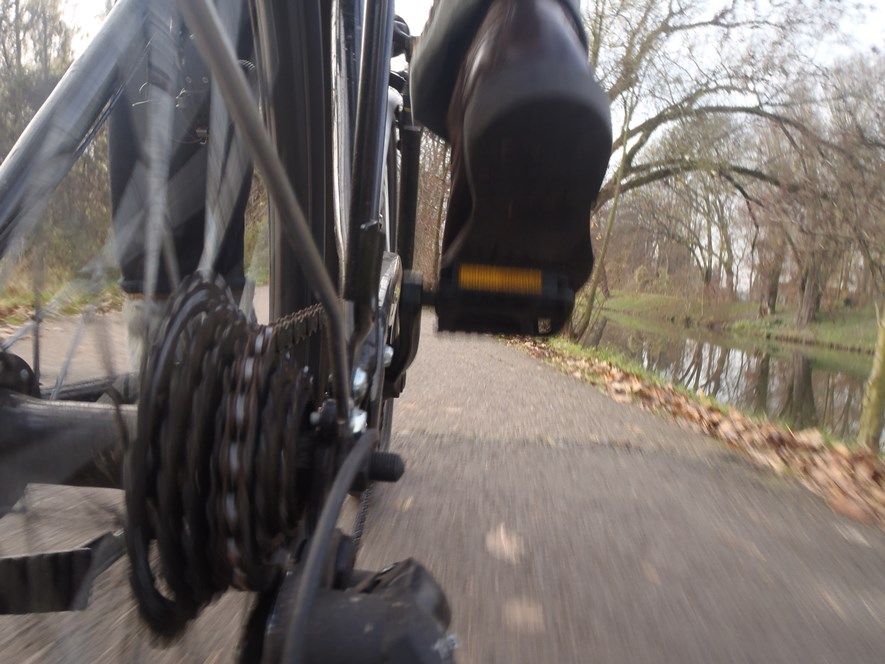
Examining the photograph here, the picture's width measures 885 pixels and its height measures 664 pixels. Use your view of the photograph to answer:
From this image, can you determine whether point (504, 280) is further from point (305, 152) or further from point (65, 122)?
point (65, 122)

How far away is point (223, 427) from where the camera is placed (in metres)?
0.86

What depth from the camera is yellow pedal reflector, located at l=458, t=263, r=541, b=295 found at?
1206mm

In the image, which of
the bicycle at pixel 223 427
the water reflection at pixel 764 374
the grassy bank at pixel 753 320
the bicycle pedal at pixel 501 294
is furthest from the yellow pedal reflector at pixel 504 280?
the grassy bank at pixel 753 320

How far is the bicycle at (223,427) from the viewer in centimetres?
82

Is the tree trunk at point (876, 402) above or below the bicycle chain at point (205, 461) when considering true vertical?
below

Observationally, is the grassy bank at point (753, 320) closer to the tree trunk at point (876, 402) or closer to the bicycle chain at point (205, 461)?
the tree trunk at point (876, 402)

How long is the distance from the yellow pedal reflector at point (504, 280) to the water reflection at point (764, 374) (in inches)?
234

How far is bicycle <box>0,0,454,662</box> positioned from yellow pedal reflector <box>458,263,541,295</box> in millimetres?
175

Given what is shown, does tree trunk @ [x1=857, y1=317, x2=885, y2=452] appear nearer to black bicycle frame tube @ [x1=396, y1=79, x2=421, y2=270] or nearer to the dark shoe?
black bicycle frame tube @ [x1=396, y1=79, x2=421, y2=270]

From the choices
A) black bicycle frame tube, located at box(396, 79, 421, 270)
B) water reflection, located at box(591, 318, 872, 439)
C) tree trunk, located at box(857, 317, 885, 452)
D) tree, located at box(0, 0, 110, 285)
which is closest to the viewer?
tree, located at box(0, 0, 110, 285)

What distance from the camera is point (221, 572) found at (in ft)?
2.97

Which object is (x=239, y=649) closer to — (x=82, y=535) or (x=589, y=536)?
(x=82, y=535)

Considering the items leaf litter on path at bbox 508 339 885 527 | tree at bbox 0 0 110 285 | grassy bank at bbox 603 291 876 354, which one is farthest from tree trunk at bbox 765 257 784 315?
tree at bbox 0 0 110 285

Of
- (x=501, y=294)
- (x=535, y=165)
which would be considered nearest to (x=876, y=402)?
(x=501, y=294)
